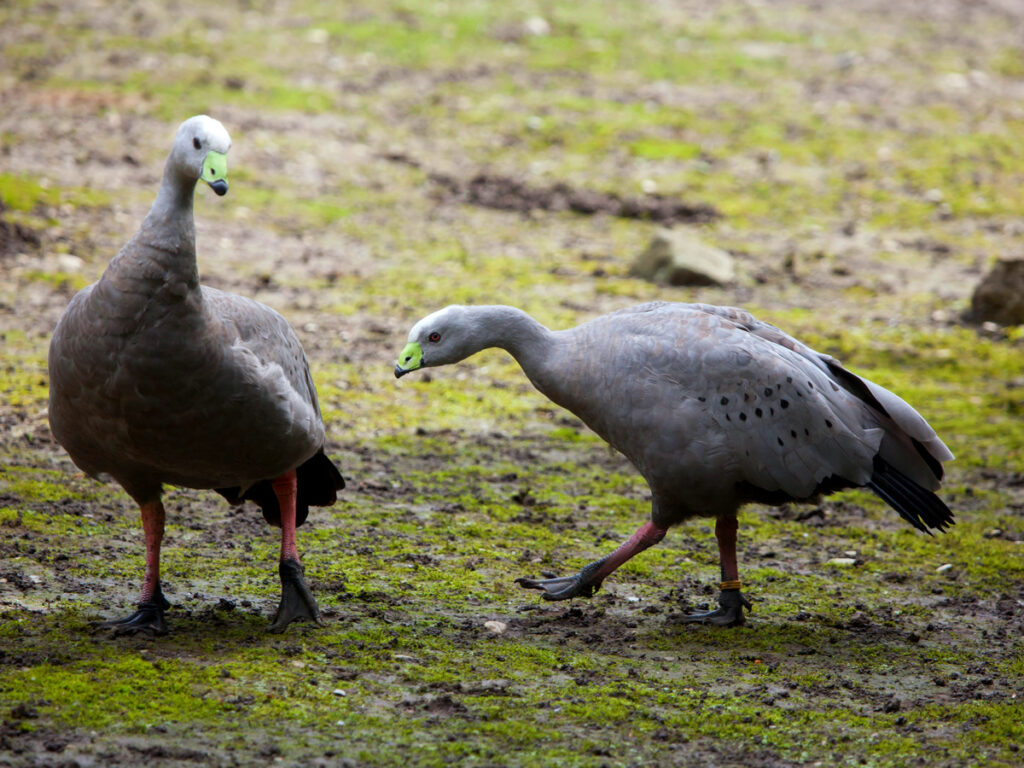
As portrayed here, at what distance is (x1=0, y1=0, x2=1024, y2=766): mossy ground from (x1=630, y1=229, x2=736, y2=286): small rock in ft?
0.70

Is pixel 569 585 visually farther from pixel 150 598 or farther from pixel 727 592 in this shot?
pixel 150 598

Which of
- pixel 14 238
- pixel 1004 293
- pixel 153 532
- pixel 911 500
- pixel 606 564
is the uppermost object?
pixel 1004 293

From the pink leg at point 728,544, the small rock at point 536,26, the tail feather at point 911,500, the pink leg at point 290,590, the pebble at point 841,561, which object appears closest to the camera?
the pink leg at point 290,590

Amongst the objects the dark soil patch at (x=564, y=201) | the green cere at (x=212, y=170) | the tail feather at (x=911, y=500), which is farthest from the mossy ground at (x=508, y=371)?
the green cere at (x=212, y=170)

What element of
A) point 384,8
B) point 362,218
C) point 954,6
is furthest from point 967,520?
point 954,6

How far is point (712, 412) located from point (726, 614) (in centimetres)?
99

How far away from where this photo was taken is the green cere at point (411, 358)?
5.73 metres

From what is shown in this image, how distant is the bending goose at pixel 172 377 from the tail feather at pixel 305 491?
494mm

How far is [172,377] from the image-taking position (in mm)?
4586

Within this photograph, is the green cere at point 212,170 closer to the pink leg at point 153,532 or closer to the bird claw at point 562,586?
the pink leg at point 153,532

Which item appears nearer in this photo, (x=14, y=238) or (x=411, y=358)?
(x=411, y=358)

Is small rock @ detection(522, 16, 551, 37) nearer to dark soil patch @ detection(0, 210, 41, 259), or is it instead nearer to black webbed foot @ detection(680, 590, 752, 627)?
dark soil patch @ detection(0, 210, 41, 259)

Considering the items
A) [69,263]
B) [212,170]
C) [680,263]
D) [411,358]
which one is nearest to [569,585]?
[411,358]

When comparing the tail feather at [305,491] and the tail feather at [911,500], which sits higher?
the tail feather at [911,500]
